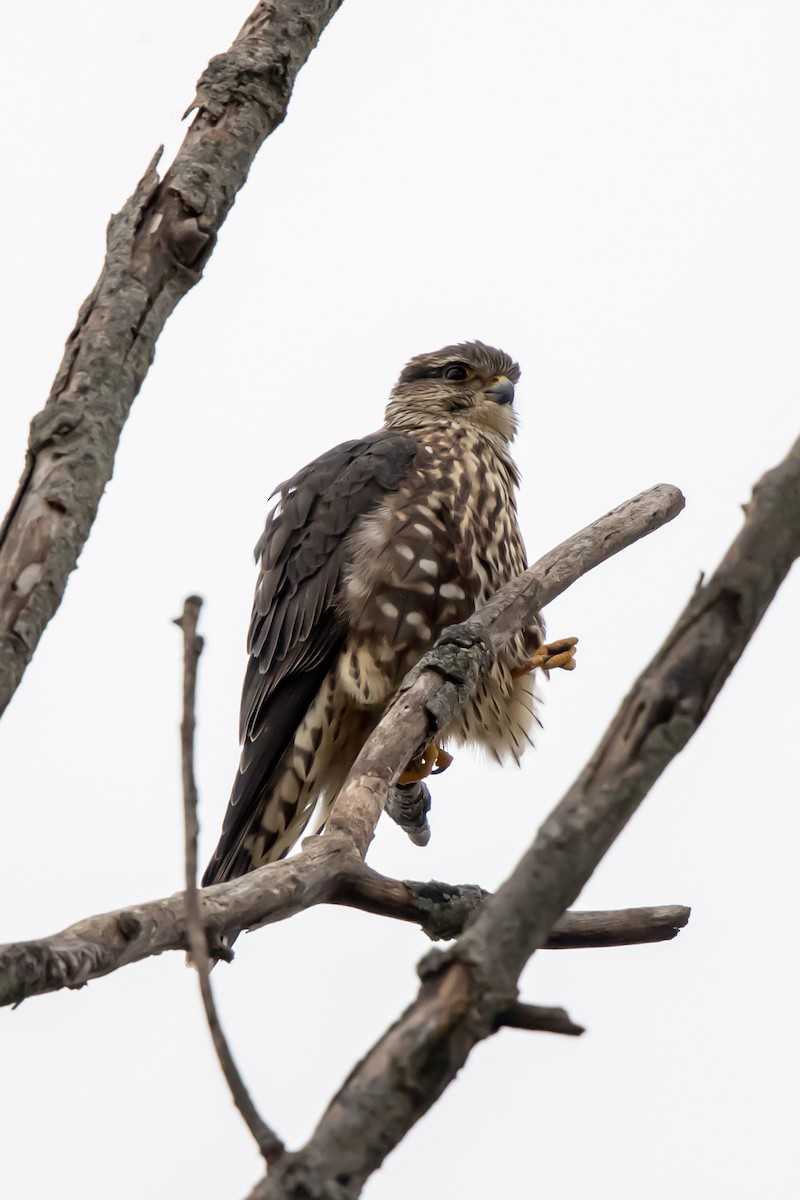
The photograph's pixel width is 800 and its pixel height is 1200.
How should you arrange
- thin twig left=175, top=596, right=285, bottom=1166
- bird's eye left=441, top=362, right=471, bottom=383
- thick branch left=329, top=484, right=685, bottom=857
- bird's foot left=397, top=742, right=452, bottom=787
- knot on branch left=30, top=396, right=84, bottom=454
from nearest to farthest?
thin twig left=175, top=596, right=285, bottom=1166 → knot on branch left=30, top=396, right=84, bottom=454 → thick branch left=329, top=484, right=685, bottom=857 → bird's foot left=397, top=742, right=452, bottom=787 → bird's eye left=441, top=362, right=471, bottom=383

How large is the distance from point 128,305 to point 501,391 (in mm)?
3132

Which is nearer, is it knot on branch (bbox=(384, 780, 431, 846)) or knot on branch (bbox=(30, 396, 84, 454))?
knot on branch (bbox=(30, 396, 84, 454))

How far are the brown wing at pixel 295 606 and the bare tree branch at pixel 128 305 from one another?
1865mm

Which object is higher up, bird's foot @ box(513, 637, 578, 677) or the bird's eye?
the bird's eye

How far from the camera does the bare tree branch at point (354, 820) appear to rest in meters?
2.09

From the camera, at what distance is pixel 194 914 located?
1.53 metres

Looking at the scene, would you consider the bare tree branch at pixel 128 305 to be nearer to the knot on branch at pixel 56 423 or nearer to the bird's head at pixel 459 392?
the knot on branch at pixel 56 423

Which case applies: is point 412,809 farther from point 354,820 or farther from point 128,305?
point 128,305

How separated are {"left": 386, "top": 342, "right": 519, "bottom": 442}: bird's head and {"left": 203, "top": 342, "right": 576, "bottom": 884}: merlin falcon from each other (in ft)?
1.48

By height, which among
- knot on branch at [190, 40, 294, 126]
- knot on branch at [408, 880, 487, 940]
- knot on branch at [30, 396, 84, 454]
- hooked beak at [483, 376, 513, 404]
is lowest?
knot on branch at [408, 880, 487, 940]

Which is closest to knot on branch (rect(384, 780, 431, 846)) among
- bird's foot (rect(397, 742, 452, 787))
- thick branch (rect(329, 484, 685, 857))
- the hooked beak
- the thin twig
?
bird's foot (rect(397, 742, 452, 787))

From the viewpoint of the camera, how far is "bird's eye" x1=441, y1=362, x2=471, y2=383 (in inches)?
217

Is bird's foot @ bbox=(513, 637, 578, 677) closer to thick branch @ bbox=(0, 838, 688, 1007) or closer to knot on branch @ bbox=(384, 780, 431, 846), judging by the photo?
knot on branch @ bbox=(384, 780, 431, 846)

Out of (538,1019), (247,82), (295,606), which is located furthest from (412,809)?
(538,1019)
